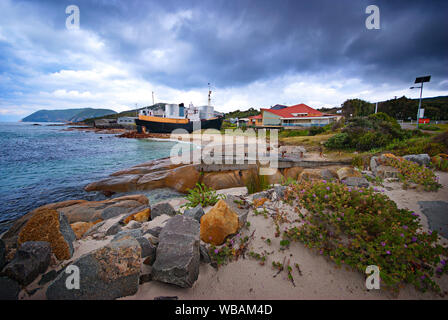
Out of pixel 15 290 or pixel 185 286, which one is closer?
pixel 15 290

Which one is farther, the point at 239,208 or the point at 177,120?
the point at 177,120

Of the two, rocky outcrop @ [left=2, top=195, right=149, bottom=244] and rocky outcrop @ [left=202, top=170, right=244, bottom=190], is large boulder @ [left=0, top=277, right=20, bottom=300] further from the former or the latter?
rocky outcrop @ [left=202, top=170, right=244, bottom=190]

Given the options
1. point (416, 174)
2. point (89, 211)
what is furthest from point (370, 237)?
point (89, 211)

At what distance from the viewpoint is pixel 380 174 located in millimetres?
5102

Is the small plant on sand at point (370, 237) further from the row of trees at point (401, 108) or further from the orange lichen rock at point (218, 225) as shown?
the row of trees at point (401, 108)

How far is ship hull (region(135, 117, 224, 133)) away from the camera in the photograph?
40.1 m

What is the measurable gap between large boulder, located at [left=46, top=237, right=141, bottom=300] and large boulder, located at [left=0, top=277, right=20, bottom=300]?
35 centimetres

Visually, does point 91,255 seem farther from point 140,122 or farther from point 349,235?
point 140,122

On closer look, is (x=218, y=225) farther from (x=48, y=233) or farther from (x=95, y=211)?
(x=95, y=211)

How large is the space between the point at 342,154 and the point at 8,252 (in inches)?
595

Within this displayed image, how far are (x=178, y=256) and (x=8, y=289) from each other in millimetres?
1594

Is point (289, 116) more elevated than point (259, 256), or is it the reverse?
point (289, 116)

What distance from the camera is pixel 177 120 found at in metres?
A: 42.1

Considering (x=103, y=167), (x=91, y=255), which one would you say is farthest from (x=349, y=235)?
(x=103, y=167)
